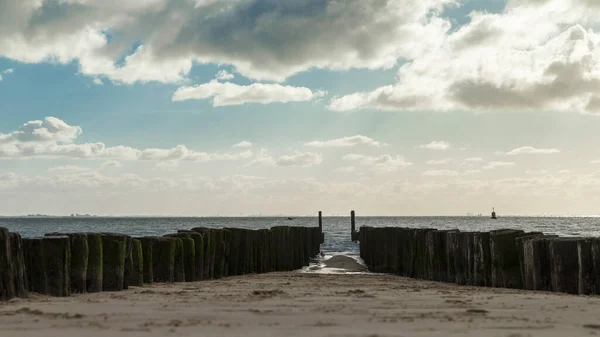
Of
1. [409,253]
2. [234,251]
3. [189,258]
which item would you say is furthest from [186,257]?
[409,253]

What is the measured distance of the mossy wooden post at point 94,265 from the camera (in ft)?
28.5

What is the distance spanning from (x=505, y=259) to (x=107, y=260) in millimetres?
6199

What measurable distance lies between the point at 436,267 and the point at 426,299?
22.0ft

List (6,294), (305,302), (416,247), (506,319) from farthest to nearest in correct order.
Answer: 1. (416,247)
2. (6,294)
3. (305,302)
4. (506,319)

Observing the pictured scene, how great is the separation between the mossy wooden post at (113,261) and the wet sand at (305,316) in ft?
5.92

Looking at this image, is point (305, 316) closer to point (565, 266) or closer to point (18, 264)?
point (18, 264)

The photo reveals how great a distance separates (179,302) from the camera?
6648 millimetres

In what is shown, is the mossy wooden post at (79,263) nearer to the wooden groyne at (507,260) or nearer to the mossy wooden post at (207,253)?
the mossy wooden post at (207,253)

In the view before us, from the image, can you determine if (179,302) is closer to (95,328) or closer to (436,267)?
(95,328)

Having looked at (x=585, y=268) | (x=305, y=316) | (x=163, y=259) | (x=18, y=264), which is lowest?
(x=305, y=316)

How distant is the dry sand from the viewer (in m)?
4.81

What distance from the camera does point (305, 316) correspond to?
5.47 meters

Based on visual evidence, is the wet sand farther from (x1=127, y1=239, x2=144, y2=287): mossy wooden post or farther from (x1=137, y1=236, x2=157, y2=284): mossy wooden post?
(x1=137, y1=236, x2=157, y2=284): mossy wooden post

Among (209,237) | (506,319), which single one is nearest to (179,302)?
(506,319)
